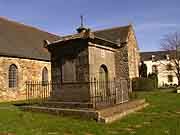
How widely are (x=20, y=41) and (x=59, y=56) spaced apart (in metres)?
13.2

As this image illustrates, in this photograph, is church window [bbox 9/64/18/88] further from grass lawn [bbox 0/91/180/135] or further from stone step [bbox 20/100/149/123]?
grass lawn [bbox 0/91/180/135]

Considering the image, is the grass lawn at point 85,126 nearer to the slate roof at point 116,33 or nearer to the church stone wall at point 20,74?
the church stone wall at point 20,74

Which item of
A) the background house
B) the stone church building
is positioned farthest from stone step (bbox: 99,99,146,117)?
the background house

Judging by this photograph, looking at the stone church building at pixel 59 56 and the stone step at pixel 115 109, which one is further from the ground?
the stone church building at pixel 59 56

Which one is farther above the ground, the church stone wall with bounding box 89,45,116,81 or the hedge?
the church stone wall with bounding box 89,45,116,81

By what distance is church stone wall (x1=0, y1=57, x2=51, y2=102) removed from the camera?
19.8 metres

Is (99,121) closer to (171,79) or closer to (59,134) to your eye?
(59,134)

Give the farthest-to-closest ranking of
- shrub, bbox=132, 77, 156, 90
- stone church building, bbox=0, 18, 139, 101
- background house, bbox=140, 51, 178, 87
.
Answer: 1. background house, bbox=140, 51, 178, 87
2. shrub, bbox=132, 77, 156, 90
3. stone church building, bbox=0, 18, 139, 101

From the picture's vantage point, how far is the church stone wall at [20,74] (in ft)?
64.8

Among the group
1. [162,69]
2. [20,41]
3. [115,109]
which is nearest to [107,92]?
[115,109]

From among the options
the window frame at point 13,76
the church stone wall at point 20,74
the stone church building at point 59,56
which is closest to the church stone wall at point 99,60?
the stone church building at point 59,56

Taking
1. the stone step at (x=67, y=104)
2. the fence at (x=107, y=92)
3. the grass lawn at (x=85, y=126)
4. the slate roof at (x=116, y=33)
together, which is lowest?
the grass lawn at (x=85, y=126)

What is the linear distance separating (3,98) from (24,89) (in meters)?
2.61

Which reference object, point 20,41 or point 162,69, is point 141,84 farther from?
point 162,69
